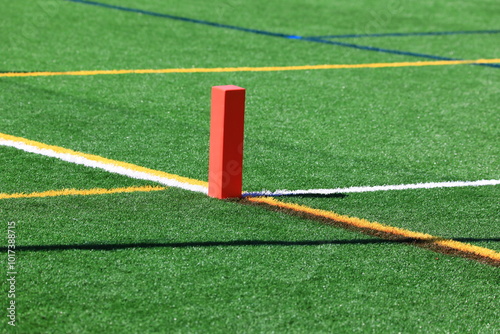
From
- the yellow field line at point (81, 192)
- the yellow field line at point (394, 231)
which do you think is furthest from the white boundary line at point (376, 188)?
the yellow field line at point (81, 192)

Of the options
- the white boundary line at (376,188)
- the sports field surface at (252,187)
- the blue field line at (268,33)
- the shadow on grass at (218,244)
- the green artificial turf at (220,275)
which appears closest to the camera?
the green artificial turf at (220,275)

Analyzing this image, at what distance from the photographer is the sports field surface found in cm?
377

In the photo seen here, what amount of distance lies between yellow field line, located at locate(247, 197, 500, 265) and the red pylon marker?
0.19m

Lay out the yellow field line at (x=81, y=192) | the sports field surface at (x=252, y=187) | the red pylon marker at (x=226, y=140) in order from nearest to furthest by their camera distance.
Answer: the sports field surface at (x=252, y=187) → the red pylon marker at (x=226, y=140) → the yellow field line at (x=81, y=192)

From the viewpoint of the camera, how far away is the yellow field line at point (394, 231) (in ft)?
14.6

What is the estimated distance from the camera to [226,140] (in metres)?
4.82

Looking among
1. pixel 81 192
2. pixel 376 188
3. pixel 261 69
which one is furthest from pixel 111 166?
pixel 261 69

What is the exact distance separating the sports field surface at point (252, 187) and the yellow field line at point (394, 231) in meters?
0.01

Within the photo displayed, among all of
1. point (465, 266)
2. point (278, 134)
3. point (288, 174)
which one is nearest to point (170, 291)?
point (465, 266)

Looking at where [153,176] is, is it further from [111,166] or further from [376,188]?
[376,188]

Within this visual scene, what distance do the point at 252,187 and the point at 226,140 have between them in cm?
56

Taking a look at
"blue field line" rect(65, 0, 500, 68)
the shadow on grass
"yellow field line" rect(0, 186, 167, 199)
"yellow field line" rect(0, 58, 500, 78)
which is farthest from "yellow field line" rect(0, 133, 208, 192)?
"blue field line" rect(65, 0, 500, 68)

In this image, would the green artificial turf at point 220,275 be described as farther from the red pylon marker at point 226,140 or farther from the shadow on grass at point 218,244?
the red pylon marker at point 226,140

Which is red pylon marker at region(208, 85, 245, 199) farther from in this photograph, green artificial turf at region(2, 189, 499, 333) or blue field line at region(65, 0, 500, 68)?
blue field line at region(65, 0, 500, 68)
